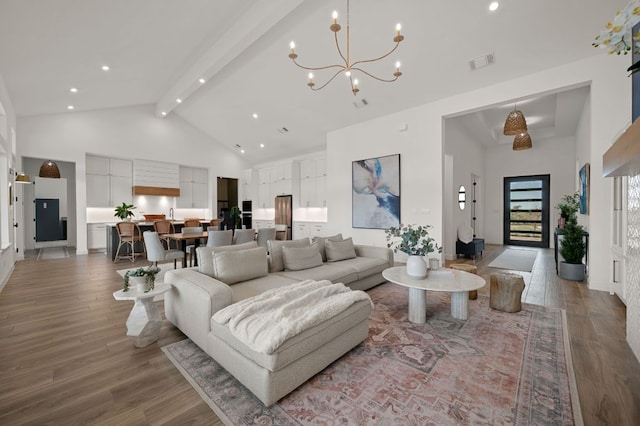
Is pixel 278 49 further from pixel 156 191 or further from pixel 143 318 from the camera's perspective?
pixel 156 191

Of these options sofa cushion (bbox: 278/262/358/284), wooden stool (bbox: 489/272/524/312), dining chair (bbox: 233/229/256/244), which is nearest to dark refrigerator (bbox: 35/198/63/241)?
dining chair (bbox: 233/229/256/244)

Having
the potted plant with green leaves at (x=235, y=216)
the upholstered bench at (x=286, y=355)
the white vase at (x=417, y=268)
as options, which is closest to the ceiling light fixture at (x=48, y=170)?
the potted plant with green leaves at (x=235, y=216)

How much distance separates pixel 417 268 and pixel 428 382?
1331 mm

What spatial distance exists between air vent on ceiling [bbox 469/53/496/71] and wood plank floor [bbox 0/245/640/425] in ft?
11.6

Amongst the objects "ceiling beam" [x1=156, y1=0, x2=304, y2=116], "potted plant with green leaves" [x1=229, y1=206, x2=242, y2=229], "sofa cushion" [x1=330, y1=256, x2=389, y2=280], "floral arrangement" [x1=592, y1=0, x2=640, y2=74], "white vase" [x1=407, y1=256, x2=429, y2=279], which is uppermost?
"ceiling beam" [x1=156, y1=0, x2=304, y2=116]

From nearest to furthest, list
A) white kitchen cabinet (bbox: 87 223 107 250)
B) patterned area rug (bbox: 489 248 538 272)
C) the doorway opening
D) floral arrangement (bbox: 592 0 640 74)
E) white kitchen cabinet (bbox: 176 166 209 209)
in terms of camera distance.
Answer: floral arrangement (bbox: 592 0 640 74), patterned area rug (bbox: 489 248 538 272), white kitchen cabinet (bbox: 87 223 107 250), the doorway opening, white kitchen cabinet (bbox: 176 166 209 209)

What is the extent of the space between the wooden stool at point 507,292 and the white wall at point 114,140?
9.28 meters

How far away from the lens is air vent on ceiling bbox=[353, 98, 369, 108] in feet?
19.7

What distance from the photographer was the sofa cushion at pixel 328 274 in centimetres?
337

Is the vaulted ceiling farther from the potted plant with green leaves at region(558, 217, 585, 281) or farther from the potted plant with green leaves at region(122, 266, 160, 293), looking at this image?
the potted plant with green leaves at region(122, 266, 160, 293)

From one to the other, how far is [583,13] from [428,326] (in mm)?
4158

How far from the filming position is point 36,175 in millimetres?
8383

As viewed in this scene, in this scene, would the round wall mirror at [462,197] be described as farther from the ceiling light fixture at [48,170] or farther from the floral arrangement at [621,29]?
the ceiling light fixture at [48,170]

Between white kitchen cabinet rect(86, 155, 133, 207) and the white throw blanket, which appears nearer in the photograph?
the white throw blanket
